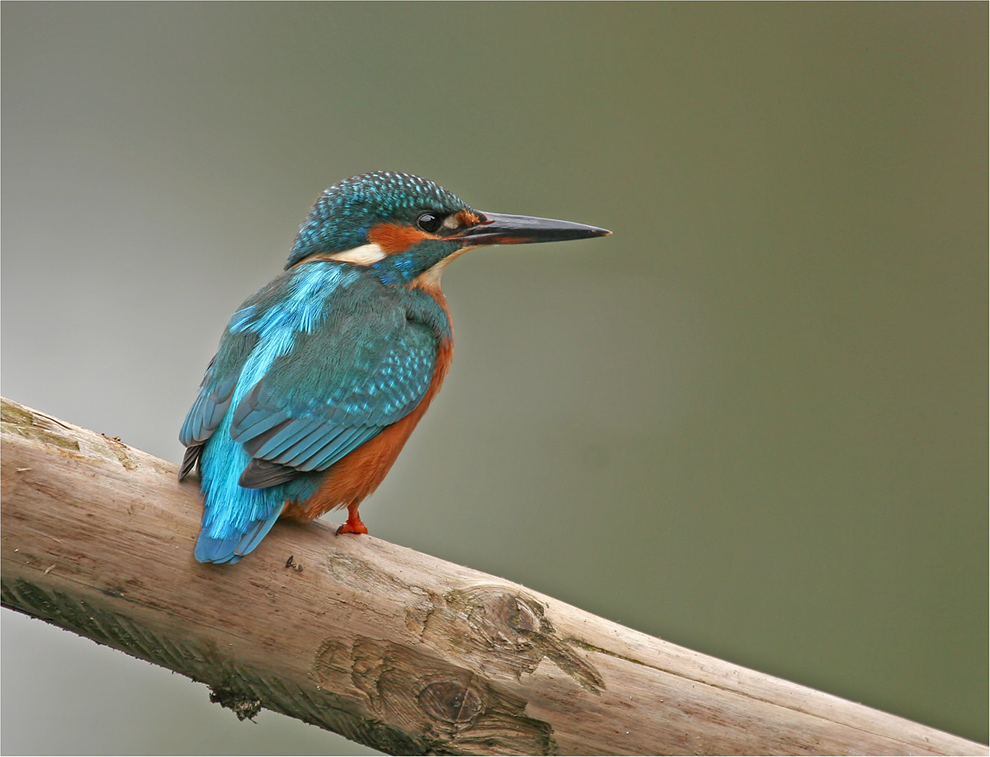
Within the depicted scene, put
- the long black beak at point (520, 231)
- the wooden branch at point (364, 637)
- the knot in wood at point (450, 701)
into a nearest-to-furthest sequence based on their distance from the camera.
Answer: the wooden branch at point (364, 637)
the knot in wood at point (450, 701)
the long black beak at point (520, 231)

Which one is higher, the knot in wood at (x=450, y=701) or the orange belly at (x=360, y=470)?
the orange belly at (x=360, y=470)

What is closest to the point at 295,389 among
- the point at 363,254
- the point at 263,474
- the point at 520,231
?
the point at 263,474

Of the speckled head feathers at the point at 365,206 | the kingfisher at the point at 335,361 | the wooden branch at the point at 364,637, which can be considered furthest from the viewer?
the speckled head feathers at the point at 365,206

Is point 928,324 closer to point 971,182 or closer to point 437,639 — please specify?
point 971,182

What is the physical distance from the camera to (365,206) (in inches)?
111

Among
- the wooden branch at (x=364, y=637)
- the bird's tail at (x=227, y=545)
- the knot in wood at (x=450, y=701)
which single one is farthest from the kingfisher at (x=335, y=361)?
the knot in wood at (x=450, y=701)

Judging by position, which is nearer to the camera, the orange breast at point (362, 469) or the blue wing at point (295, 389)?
the blue wing at point (295, 389)

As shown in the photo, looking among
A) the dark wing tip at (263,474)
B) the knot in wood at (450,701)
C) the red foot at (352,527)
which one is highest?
the dark wing tip at (263,474)

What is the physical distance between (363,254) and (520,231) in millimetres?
542

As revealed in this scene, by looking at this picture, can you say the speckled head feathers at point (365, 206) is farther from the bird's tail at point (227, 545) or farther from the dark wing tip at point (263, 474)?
the bird's tail at point (227, 545)

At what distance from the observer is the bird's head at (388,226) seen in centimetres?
283

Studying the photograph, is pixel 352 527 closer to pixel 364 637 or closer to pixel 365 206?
pixel 364 637

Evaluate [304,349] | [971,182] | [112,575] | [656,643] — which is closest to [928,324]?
[971,182]

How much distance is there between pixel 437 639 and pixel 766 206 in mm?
3652
